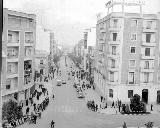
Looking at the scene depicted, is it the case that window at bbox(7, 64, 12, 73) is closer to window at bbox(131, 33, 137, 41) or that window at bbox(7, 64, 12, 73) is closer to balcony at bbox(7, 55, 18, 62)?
balcony at bbox(7, 55, 18, 62)

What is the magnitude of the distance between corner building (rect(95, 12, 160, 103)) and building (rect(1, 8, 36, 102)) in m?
7.90

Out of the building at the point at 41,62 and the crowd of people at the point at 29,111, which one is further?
the building at the point at 41,62

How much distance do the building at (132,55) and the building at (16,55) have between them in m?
7.90

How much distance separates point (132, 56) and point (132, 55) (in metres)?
0.10

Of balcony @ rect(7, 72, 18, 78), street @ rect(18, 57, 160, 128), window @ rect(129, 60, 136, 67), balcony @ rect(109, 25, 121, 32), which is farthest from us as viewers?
window @ rect(129, 60, 136, 67)

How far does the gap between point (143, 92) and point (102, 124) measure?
32.6ft

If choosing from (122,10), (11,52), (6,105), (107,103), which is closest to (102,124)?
(6,105)

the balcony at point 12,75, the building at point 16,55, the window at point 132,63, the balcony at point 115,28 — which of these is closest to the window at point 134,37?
the balcony at point 115,28

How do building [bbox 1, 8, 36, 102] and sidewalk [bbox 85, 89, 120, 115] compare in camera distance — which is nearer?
building [bbox 1, 8, 36, 102]

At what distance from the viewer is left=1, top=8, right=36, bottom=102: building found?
23177 millimetres

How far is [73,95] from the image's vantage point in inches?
1308

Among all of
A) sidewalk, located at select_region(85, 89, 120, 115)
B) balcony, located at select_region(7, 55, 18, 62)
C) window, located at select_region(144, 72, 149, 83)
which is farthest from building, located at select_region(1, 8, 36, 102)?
window, located at select_region(144, 72, 149, 83)

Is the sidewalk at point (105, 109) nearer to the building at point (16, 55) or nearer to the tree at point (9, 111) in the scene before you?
the building at point (16, 55)

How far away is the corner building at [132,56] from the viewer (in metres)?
27.7
